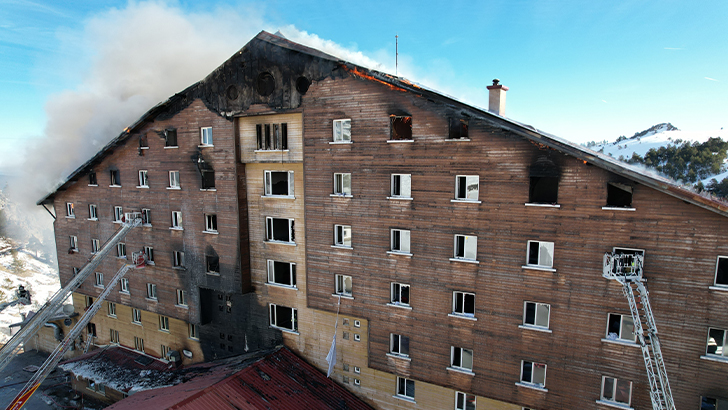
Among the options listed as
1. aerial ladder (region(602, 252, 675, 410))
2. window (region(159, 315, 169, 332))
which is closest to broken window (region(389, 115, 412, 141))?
aerial ladder (region(602, 252, 675, 410))

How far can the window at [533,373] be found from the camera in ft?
56.6

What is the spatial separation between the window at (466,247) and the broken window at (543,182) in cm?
336

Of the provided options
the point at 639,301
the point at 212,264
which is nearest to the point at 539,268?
the point at 639,301

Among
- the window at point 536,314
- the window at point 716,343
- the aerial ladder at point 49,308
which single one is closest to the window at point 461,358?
the window at point 536,314

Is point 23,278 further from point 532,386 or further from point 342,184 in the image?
point 532,386

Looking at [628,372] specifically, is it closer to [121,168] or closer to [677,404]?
[677,404]

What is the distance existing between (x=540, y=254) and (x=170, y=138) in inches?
1018

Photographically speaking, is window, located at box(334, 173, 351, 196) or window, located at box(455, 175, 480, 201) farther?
window, located at box(334, 173, 351, 196)

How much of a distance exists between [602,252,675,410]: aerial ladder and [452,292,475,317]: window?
20.0ft

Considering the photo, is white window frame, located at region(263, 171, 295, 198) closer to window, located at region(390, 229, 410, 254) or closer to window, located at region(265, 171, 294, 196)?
window, located at region(265, 171, 294, 196)

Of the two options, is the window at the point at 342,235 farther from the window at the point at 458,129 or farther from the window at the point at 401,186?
the window at the point at 458,129

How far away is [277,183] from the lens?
23.2 metres

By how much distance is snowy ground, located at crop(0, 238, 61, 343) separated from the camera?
2502 inches

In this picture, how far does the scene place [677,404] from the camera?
14.9m
